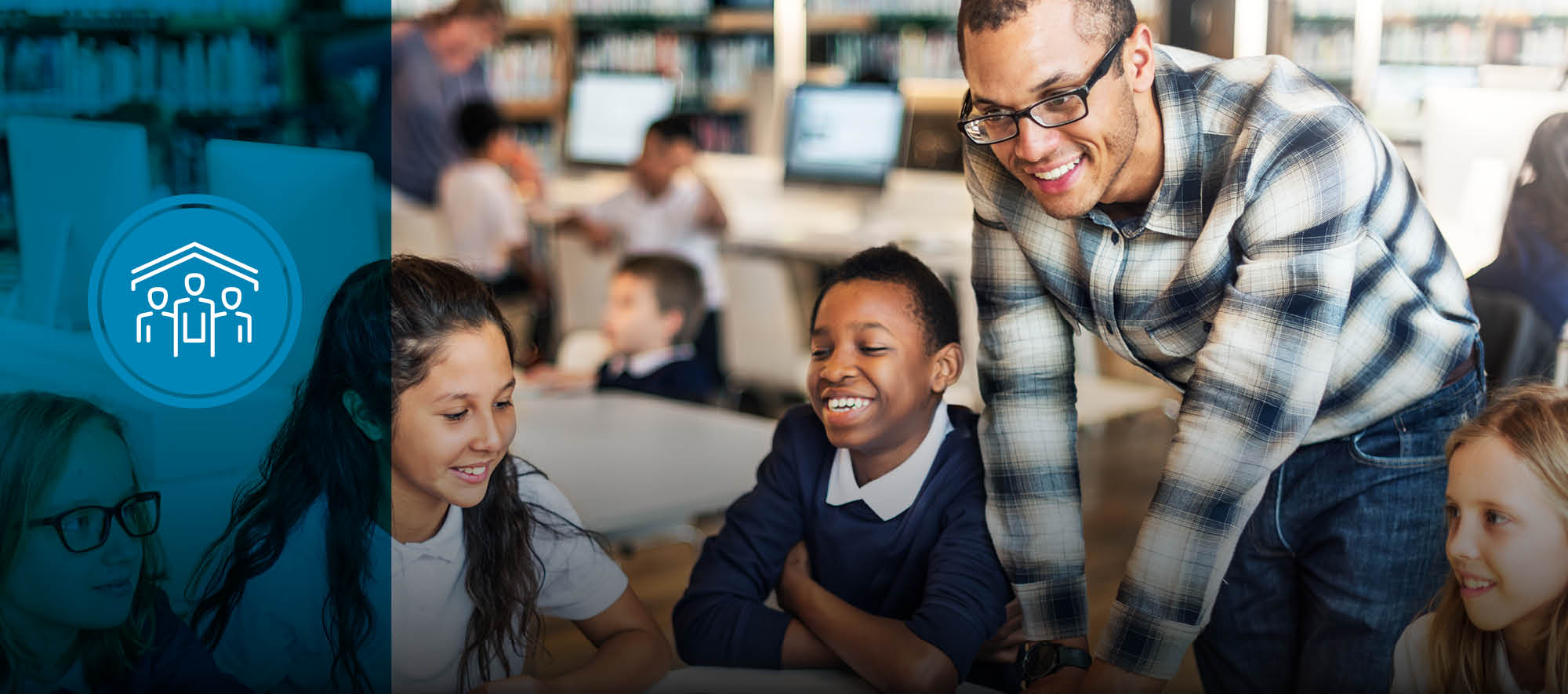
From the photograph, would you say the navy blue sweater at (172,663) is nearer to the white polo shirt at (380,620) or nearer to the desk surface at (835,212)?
the white polo shirt at (380,620)

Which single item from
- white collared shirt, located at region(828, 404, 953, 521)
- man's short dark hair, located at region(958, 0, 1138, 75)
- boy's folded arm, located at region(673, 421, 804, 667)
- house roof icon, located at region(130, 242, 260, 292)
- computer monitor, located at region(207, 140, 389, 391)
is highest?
man's short dark hair, located at region(958, 0, 1138, 75)

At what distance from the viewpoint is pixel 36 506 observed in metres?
1.43

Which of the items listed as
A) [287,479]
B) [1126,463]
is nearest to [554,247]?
[1126,463]

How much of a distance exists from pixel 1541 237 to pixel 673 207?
334 centimetres

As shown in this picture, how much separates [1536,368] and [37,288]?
1.87 meters

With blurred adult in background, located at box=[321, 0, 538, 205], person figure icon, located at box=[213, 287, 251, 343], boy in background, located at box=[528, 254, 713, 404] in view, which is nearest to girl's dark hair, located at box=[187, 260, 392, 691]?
person figure icon, located at box=[213, 287, 251, 343]

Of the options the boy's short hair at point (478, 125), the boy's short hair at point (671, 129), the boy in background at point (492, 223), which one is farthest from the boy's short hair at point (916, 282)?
the boy's short hair at point (478, 125)

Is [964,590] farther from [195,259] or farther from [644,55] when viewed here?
[644,55]

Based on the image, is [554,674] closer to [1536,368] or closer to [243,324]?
[243,324]

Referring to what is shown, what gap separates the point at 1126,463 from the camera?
4426 mm

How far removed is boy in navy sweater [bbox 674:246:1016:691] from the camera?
151 centimetres

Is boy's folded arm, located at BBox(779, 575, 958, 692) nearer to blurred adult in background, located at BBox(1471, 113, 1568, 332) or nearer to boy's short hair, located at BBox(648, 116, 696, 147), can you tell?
blurred adult in background, located at BBox(1471, 113, 1568, 332)

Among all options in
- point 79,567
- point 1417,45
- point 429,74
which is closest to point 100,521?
point 79,567

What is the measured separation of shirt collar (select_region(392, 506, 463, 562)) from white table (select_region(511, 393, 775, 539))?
1.45 ft
